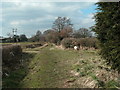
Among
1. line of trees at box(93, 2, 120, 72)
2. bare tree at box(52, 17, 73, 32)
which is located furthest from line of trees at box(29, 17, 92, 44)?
line of trees at box(93, 2, 120, 72)

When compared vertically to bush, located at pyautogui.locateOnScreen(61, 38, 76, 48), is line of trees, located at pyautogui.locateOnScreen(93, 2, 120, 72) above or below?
above

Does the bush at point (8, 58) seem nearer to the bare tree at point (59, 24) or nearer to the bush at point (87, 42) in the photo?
the bush at point (87, 42)

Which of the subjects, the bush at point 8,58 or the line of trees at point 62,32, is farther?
the line of trees at point 62,32

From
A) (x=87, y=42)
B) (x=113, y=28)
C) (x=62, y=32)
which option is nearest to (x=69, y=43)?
(x=87, y=42)

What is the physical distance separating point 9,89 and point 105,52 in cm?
457

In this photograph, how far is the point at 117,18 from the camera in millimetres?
6812

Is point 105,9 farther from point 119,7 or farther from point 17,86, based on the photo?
point 17,86

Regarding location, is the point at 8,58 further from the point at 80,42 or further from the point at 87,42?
the point at 80,42

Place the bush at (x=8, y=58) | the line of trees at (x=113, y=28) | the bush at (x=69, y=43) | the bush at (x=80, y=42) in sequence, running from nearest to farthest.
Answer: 1. the line of trees at (x=113, y=28)
2. the bush at (x=8, y=58)
3. the bush at (x=80, y=42)
4. the bush at (x=69, y=43)

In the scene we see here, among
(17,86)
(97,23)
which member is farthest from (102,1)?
(17,86)

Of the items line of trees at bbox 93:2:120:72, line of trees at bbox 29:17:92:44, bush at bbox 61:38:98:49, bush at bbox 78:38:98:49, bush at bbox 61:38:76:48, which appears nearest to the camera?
line of trees at bbox 93:2:120:72

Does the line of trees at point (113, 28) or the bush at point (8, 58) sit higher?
the line of trees at point (113, 28)

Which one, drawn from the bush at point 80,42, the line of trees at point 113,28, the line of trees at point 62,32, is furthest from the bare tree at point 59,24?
the line of trees at point 113,28

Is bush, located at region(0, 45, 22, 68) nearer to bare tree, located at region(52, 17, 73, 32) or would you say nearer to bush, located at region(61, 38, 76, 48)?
bush, located at region(61, 38, 76, 48)
